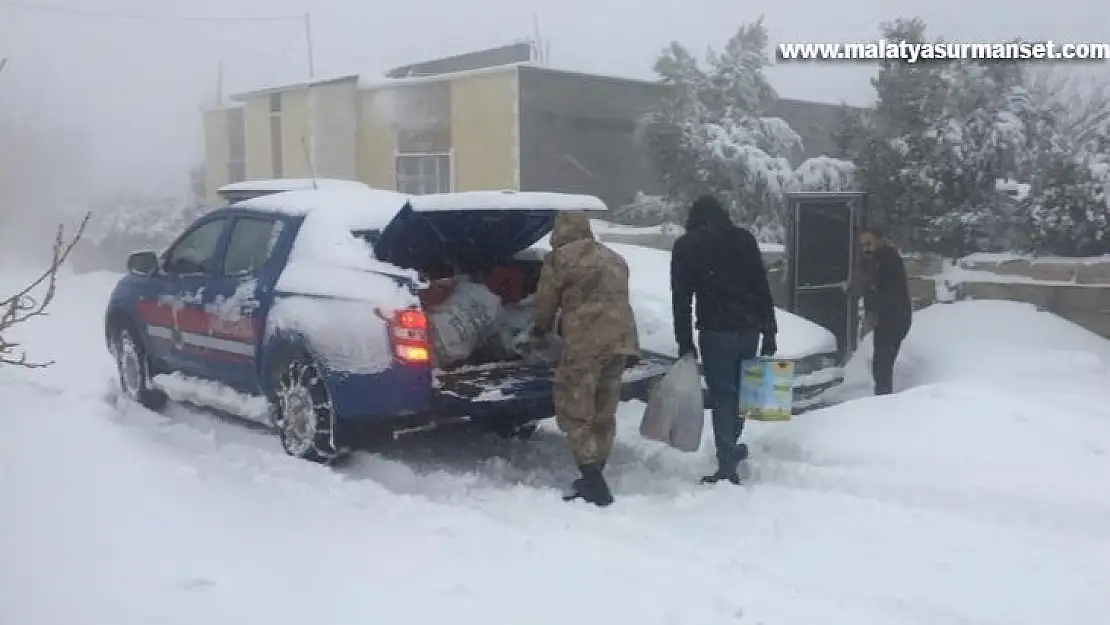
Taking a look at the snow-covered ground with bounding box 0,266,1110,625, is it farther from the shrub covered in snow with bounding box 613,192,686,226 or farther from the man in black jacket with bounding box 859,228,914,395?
the shrub covered in snow with bounding box 613,192,686,226

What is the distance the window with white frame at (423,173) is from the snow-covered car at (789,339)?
12294 mm

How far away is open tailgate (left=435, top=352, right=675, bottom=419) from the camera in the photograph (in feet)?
19.4

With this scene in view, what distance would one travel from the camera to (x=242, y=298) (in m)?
6.62

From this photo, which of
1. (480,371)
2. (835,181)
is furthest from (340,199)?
(835,181)

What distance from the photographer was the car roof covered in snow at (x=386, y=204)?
6066 mm

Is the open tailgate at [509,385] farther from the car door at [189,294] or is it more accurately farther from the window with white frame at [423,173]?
the window with white frame at [423,173]

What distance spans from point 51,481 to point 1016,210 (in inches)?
376

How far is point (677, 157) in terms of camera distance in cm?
1464

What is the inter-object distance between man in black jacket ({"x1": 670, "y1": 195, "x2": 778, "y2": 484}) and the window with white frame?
14359mm

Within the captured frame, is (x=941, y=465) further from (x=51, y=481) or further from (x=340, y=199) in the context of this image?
(x=51, y=481)

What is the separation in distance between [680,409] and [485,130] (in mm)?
13776

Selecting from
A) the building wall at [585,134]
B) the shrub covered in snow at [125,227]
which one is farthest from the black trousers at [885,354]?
the shrub covered in snow at [125,227]

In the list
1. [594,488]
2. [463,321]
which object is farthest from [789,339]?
[594,488]

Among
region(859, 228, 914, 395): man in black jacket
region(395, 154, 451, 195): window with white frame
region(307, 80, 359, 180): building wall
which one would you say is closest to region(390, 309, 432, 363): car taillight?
region(859, 228, 914, 395): man in black jacket
